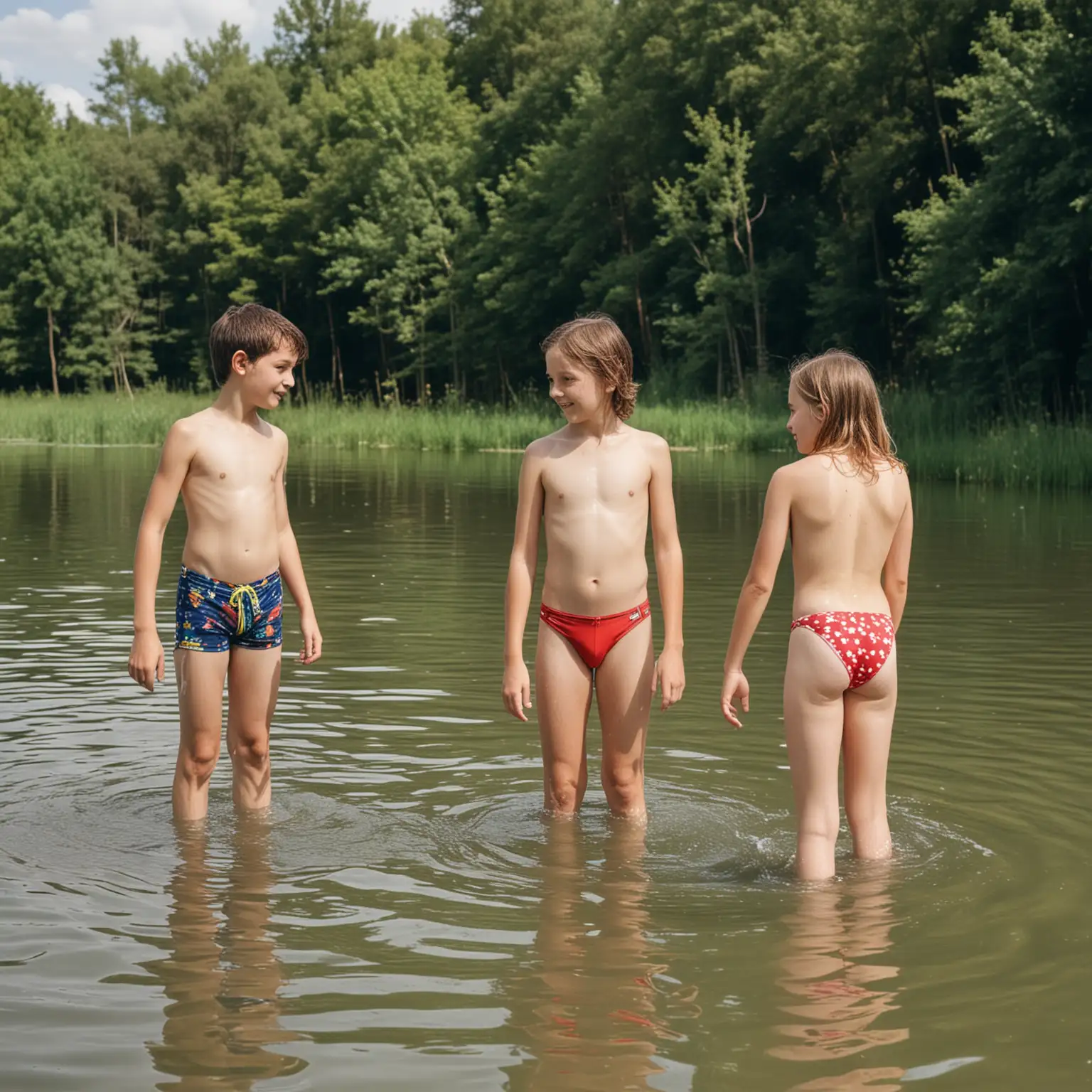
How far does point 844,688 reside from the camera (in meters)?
5.61

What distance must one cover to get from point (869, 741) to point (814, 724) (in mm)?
247

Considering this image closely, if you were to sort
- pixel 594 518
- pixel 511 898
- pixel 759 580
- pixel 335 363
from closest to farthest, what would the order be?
pixel 759 580 < pixel 511 898 < pixel 594 518 < pixel 335 363

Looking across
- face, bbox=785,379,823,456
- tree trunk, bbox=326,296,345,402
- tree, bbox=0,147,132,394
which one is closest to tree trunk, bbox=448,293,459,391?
tree trunk, bbox=326,296,345,402

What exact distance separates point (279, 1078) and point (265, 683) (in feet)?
8.46

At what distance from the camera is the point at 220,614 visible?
251 inches

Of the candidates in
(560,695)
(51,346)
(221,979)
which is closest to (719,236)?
(51,346)

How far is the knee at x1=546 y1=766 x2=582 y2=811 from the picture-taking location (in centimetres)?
653

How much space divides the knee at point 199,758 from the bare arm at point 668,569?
174cm

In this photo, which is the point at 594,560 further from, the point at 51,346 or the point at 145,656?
the point at 51,346

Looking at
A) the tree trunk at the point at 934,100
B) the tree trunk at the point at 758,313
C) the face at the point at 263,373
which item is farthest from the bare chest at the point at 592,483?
the tree trunk at the point at 758,313

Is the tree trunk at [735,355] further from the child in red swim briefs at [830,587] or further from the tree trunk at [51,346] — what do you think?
the child in red swim briefs at [830,587]

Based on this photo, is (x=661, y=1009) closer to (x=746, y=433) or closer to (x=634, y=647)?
(x=634, y=647)

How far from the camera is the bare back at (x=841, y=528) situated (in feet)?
18.3

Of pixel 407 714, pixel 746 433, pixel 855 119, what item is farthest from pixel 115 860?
pixel 855 119
